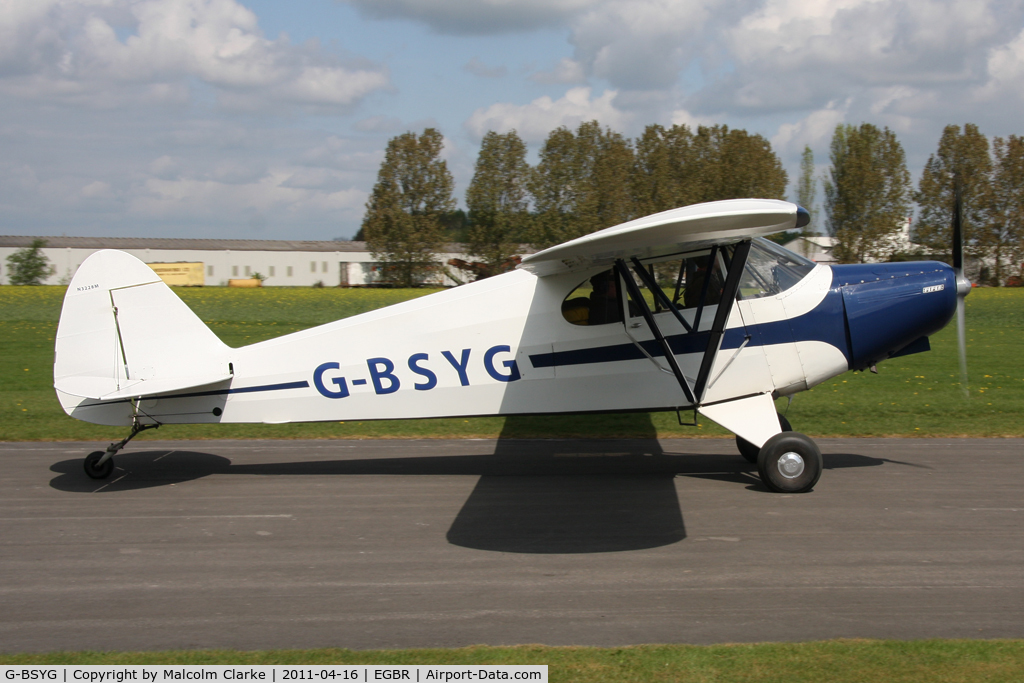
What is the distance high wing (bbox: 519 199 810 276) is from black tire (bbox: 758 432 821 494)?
6.71ft

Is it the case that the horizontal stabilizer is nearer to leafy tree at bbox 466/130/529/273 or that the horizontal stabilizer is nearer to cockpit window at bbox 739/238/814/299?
cockpit window at bbox 739/238/814/299

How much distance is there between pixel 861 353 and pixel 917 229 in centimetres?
4427

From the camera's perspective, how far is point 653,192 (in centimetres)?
5175

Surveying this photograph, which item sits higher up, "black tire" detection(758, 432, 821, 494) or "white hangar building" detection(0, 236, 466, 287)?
"white hangar building" detection(0, 236, 466, 287)

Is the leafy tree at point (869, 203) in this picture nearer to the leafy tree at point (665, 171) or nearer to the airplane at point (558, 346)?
the leafy tree at point (665, 171)

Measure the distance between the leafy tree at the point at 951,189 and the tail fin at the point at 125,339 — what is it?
1743 inches

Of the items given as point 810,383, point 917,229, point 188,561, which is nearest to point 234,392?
point 188,561

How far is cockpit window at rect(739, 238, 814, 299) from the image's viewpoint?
7.72m

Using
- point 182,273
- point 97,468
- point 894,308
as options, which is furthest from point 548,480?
point 182,273

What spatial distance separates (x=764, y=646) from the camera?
427cm

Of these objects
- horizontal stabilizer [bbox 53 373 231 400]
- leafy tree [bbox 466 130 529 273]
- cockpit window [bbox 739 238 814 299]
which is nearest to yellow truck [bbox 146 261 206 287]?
leafy tree [bbox 466 130 529 273]

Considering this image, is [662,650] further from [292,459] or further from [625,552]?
[292,459]

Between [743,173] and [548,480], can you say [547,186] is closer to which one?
[743,173]

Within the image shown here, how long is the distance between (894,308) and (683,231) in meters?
2.78
